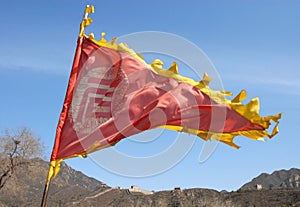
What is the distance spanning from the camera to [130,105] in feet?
28.2

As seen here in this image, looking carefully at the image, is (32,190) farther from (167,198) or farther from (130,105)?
(130,105)

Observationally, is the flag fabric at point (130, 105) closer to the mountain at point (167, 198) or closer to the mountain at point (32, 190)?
the mountain at point (32, 190)

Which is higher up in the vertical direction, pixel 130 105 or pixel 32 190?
pixel 32 190

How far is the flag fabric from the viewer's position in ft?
26.5

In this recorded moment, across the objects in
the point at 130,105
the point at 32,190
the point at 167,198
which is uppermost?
the point at 32,190

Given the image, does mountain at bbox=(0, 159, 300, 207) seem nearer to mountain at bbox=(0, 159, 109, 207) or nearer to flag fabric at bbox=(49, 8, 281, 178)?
mountain at bbox=(0, 159, 109, 207)

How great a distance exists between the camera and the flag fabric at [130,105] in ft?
26.5

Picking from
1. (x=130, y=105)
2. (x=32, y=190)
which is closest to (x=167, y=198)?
(x=32, y=190)

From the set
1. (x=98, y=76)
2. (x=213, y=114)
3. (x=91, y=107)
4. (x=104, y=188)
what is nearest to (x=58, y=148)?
(x=91, y=107)

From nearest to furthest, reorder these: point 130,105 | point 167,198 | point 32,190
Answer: point 130,105
point 167,198
point 32,190

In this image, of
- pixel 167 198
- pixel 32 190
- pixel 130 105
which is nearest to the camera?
pixel 130 105

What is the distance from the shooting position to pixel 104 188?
118 metres

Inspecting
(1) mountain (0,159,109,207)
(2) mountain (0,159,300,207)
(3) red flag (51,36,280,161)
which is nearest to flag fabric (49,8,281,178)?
(3) red flag (51,36,280,161)

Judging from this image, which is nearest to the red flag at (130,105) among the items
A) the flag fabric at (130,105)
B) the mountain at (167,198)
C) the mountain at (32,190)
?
the flag fabric at (130,105)
